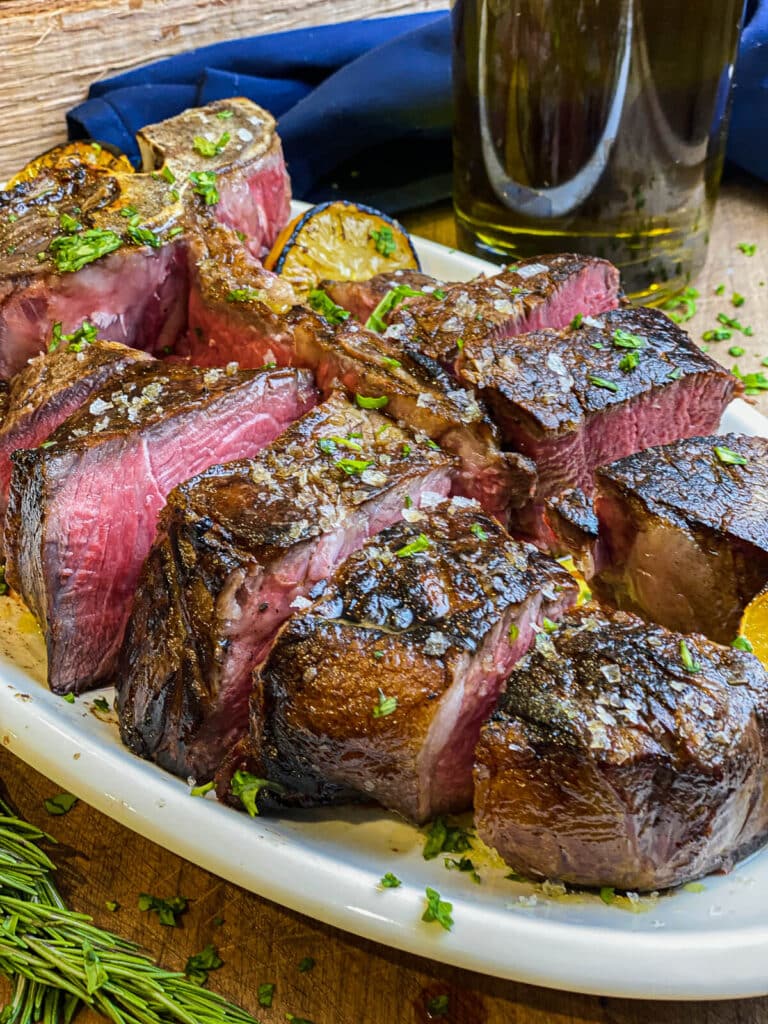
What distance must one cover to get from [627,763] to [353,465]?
84cm

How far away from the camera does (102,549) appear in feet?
7.99

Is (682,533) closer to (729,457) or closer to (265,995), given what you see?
(729,457)

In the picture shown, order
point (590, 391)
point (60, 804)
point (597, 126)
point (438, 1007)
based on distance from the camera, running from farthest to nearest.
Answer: point (597, 126)
point (590, 391)
point (60, 804)
point (438, 1007)

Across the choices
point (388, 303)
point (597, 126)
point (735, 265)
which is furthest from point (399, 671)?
point (735, 265)

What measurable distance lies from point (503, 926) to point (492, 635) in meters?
0.49

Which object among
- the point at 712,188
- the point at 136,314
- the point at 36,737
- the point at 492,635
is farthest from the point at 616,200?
the point at 36,737

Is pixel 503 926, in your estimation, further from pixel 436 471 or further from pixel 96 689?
pixel 96 689

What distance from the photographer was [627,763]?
177cm

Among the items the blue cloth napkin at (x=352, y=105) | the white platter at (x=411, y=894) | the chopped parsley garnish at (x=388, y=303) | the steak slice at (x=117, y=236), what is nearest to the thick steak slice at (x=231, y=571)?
the white platter at (x=411, y=894)

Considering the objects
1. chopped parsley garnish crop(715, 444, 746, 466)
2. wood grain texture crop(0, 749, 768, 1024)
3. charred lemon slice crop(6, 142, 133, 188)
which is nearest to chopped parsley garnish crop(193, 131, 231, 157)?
charred lemon slice crop(6, 142, 133, 188)

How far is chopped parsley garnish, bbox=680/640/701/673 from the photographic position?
1.88 m

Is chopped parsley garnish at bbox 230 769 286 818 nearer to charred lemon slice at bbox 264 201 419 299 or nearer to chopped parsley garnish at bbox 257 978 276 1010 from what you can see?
chopped parsley garnish at bbox 257 978 276 1010

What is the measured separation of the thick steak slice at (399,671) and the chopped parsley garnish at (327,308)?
82cm

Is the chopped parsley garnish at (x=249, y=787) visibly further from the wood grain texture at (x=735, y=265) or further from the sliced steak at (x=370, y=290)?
the wood grain texture at (x=735, y=265)
